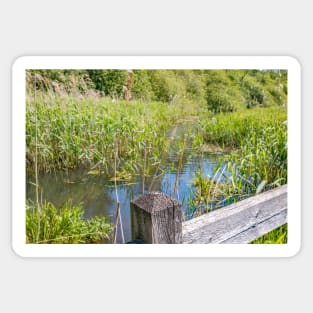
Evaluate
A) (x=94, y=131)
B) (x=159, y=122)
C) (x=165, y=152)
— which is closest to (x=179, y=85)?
(x=159, y=122)

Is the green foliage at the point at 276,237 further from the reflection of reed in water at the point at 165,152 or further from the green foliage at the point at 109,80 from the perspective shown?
the green foliage at the point at 109,80

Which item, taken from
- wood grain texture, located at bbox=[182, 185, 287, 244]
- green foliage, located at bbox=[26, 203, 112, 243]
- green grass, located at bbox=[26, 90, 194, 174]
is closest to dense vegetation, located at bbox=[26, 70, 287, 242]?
green grass, located at bbox=[26, 90, 194, 174]

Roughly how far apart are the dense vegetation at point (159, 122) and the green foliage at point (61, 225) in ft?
0.75

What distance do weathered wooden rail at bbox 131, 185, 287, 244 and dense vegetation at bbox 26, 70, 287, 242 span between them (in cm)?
15

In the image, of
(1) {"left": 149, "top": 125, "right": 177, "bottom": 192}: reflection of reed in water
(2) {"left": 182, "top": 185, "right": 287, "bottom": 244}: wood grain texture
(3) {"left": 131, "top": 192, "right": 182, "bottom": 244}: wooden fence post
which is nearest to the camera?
(3) {"left": 131, "top": 192, "right": 182, "bottom": 244}: wooden fence post

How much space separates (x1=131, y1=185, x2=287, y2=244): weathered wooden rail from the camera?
80.4 inches

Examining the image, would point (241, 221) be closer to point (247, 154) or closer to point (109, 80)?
point (247, 154)

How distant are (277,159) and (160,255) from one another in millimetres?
877

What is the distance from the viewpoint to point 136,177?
2604 mm

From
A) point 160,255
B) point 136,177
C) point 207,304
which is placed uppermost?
point 136,177

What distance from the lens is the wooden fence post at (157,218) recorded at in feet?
6.64

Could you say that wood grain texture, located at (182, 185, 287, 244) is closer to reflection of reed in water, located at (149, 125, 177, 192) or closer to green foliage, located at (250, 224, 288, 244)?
green foliage, located at (250, 224, 288, 244)
